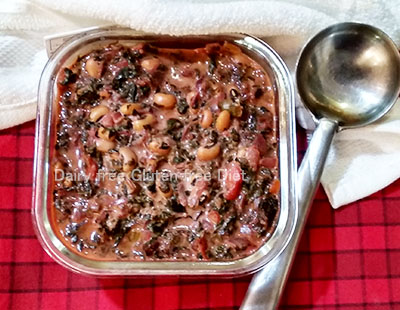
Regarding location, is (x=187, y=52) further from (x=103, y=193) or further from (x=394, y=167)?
(x=394, y=167)

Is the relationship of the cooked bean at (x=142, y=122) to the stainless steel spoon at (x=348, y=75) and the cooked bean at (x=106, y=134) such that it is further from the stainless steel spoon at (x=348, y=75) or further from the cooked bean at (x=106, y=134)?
the stainless steel spoon at (x=348, y=75)

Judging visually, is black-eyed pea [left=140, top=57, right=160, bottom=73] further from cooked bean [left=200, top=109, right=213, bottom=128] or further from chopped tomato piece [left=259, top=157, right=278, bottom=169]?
chopped tomato piece [left=259, top=157, right=278, bottom=169]

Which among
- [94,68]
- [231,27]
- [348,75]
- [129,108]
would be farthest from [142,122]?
[348,75]

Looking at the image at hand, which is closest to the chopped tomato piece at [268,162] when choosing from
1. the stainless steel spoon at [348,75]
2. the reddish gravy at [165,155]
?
the reddish gravy at [165,155]

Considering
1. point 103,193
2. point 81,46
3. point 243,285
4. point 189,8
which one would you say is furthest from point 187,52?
point 243,285

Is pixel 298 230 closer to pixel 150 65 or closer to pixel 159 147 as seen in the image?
pixel 159 147

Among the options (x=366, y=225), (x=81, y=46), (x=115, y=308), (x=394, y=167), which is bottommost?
(x=115, y=308)
